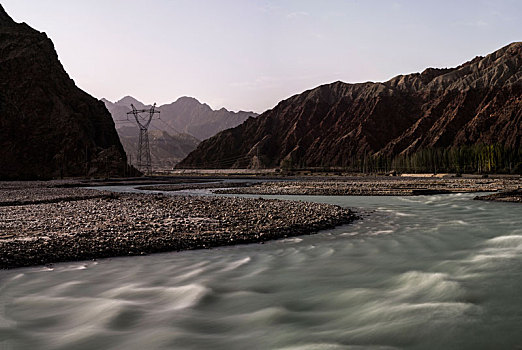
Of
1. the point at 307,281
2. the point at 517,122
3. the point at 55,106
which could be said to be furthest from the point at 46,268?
the point at 517,122

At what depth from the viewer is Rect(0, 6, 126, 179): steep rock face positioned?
358 feet

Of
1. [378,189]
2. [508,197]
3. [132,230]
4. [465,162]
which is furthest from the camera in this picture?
[465,162]

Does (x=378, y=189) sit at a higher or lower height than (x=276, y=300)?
lower

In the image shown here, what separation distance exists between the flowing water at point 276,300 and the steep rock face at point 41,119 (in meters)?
101

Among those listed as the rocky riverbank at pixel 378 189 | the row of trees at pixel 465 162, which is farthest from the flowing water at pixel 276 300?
the row of trees at pixel 465 162

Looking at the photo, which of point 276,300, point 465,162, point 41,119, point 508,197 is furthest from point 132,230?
point 465,162

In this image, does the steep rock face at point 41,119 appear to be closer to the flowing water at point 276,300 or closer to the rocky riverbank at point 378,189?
the rocky riverbank at point 378,189

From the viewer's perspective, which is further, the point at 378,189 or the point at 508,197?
the point at 378,189

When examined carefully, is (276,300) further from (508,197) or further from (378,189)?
(378,189)

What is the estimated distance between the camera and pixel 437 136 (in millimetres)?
184000

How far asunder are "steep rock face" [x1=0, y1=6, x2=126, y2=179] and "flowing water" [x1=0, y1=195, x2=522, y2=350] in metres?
101

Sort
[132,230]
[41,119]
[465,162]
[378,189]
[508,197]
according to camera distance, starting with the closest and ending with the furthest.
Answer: [132,230]
[508,197]
[378,189]
[41,119]
[465,162]

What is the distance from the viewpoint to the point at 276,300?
31.7ft

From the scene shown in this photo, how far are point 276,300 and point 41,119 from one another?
126 metres
